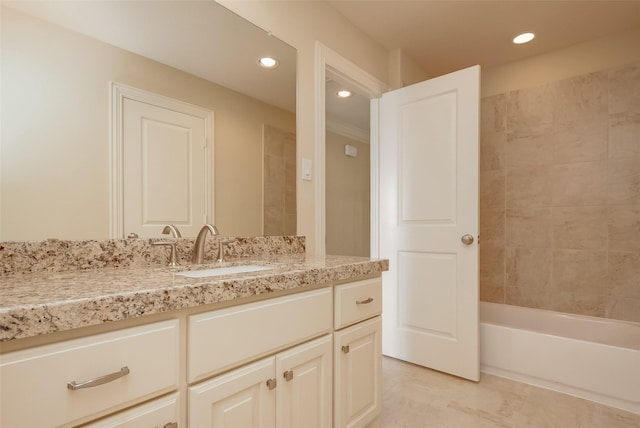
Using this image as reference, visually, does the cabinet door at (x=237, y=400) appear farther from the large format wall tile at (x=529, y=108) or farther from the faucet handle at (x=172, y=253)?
the large format wall tile at (x=529, y=108)

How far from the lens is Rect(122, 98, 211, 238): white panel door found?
119 cm

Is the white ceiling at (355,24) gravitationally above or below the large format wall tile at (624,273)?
above

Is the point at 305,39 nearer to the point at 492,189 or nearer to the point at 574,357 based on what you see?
the point at 492,189

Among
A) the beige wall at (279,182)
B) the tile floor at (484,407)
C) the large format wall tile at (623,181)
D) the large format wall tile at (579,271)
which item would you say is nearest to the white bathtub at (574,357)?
the tile floor at (484,407)


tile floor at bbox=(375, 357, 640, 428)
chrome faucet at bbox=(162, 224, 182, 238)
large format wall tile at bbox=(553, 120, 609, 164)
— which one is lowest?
tile floor at bbox=(375, 357, 640, 428)

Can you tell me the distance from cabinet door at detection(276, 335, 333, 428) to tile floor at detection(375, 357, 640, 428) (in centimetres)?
67

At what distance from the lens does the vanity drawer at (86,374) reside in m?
0.54

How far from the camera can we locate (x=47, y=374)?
57cm

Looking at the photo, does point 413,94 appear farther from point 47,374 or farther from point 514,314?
point 47,374

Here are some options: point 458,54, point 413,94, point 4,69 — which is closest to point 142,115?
point 4,69

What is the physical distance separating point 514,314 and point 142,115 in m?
2.99

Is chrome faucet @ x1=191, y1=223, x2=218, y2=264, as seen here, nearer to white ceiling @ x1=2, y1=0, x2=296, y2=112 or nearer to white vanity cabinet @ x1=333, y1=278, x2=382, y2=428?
white vanity cabinet @ x1=333, y1=278, x2=382, y2=428

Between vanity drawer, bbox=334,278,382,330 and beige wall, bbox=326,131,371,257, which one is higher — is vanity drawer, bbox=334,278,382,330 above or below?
below

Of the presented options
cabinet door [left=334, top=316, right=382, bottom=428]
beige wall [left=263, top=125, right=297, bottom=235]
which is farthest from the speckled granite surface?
cabinet door [left=334, top=316, right=382, bottom=428]
